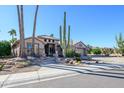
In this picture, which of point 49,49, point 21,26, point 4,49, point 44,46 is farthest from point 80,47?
point 21,26

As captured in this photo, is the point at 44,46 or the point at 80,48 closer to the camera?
the point at 44,46

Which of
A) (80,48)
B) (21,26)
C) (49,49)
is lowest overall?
(49,49)

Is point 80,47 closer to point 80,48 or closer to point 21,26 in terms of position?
point 80,48

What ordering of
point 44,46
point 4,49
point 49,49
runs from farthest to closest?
point 49,49, point 44,46, point 4,49

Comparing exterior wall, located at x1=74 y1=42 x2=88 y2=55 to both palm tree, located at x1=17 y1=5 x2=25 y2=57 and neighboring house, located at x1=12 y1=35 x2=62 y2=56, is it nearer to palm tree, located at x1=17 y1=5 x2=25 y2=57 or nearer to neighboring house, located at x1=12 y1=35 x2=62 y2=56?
neighboring house, located at x1=12 y1=35 x2=62 y2=56

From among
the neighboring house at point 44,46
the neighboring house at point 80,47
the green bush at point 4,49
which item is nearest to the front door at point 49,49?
the neighboring house at point 44,46

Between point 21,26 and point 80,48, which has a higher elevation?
point 21,26

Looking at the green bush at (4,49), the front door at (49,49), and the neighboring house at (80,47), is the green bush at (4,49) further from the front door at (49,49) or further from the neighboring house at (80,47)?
the neighboring house at (80,47)

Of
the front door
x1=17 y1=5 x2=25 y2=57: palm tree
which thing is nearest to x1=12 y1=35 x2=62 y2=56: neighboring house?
the front door

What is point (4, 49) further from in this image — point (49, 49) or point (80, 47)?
point (80, 47)

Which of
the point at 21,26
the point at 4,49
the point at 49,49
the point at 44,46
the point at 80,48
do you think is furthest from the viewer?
the point at 80,48

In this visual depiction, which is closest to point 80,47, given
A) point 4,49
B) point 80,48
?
point 80,48
